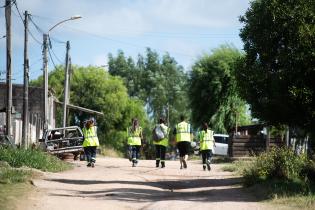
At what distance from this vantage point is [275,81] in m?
14.2

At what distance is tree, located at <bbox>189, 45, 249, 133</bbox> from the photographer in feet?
144

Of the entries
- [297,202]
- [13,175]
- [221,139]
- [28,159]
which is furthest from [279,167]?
[221,139]

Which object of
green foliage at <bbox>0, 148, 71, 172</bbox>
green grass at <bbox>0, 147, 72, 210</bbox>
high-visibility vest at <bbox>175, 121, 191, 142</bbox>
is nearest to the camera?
green grass at <bbox>0, 147, 72, 210</bbox>

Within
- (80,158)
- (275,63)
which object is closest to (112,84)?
(80,158)

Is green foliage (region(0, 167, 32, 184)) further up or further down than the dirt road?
further up

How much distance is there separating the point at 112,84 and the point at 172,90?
2147cm

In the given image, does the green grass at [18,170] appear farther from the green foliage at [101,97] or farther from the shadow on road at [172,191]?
the green foliage at [101,97]

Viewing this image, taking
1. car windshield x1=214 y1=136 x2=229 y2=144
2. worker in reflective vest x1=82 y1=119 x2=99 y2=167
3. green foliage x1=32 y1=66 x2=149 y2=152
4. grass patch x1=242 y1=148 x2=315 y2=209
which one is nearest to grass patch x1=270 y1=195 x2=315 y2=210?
grass patch x1=242 y1=148 x2=315 y2=209

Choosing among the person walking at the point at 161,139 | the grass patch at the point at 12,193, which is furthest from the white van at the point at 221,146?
the grass patch at the point at 12,193

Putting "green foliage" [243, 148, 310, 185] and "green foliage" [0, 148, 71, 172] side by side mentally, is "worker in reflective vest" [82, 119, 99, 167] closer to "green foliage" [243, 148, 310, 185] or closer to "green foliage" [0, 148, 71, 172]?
"green foliage" [0, 148, 71, 172]

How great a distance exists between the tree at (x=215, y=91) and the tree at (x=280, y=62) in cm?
2780

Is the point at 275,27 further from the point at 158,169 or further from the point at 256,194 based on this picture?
the point at 158,169

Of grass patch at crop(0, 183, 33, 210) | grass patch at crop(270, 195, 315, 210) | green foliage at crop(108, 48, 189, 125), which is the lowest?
grass patch at crop(270, 195, 315, 210)

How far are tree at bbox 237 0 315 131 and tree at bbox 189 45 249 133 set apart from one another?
27796mm
